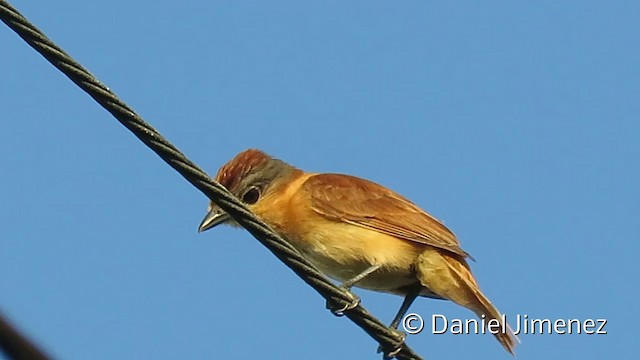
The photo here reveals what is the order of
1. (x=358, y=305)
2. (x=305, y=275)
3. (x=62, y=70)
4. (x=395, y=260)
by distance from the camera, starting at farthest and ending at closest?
(x=395, y=260) < (x=358, y=305) < (x=305, y=275) < (x=62, y=70)

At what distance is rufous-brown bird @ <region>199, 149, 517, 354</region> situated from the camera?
21.5 feet

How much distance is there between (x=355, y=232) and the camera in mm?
6848

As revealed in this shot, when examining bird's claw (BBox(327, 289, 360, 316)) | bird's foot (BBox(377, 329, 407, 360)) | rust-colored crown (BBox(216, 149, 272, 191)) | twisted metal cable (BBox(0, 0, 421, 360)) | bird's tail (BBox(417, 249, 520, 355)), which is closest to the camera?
twisted metal cable (BBox(0, 0, 421, 360))

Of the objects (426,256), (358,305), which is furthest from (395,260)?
(358,305)

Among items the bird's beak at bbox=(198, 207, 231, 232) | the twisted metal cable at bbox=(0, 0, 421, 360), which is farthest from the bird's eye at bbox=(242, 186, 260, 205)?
the twisted metal cable at bbox=(0, 0, 421, 360)

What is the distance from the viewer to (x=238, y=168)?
7.40 meters

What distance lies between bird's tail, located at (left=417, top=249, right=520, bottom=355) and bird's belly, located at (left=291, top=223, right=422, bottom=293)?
131mm

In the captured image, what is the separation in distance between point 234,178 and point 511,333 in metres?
2.65

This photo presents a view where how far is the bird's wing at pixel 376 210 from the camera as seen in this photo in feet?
21.8

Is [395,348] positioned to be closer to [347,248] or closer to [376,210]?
[347,248]

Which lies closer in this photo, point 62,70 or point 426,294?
point 62,70

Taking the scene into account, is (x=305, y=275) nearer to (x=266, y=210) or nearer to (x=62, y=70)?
(x=62, y=70)

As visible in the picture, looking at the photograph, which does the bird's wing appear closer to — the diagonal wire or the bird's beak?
the bird's beak

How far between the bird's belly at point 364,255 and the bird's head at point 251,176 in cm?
80
